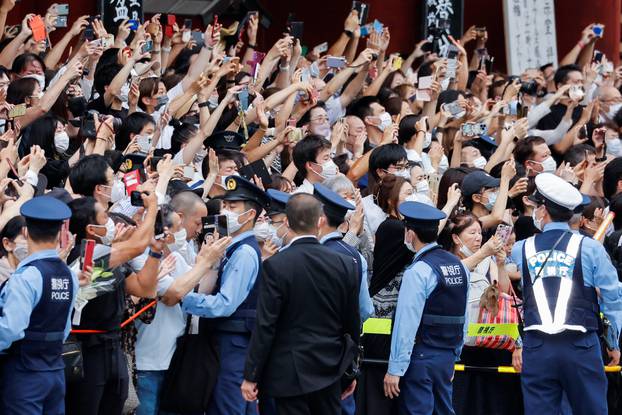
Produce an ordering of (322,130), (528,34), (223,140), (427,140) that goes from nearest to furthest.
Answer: (223,140), (322,130), (427,140), (528,34)

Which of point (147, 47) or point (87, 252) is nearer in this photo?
point (87, 252)

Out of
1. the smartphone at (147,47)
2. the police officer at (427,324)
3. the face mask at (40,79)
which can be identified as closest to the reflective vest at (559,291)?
the police officer at (427,324)

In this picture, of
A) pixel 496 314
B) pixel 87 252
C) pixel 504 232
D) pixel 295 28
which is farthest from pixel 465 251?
pixel 295 28

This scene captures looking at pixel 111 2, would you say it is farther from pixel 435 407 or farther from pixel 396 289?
pixel 435 407

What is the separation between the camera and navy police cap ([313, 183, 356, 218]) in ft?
25.3

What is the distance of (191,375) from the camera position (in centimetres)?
755

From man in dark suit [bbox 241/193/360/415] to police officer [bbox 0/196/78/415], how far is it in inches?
40.9

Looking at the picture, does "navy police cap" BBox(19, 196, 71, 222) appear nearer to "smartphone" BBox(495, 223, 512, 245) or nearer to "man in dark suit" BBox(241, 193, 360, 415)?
"man in dark suit" BBox(241, 193, 360, 415)

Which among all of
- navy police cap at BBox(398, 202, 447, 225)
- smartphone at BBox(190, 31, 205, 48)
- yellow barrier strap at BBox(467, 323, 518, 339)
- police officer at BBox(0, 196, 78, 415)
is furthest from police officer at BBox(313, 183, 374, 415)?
smartphone at BBox(190, 31, 205, 48)

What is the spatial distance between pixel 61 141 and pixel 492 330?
11.2 feet

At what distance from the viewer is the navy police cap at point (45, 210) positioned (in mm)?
6479

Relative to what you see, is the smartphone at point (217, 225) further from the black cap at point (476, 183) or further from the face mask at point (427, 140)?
the face mask at point (427, 140)

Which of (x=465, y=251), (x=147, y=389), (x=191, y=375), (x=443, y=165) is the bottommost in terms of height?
(x=147, y=389)

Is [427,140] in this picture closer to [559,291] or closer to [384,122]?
[384,122]
